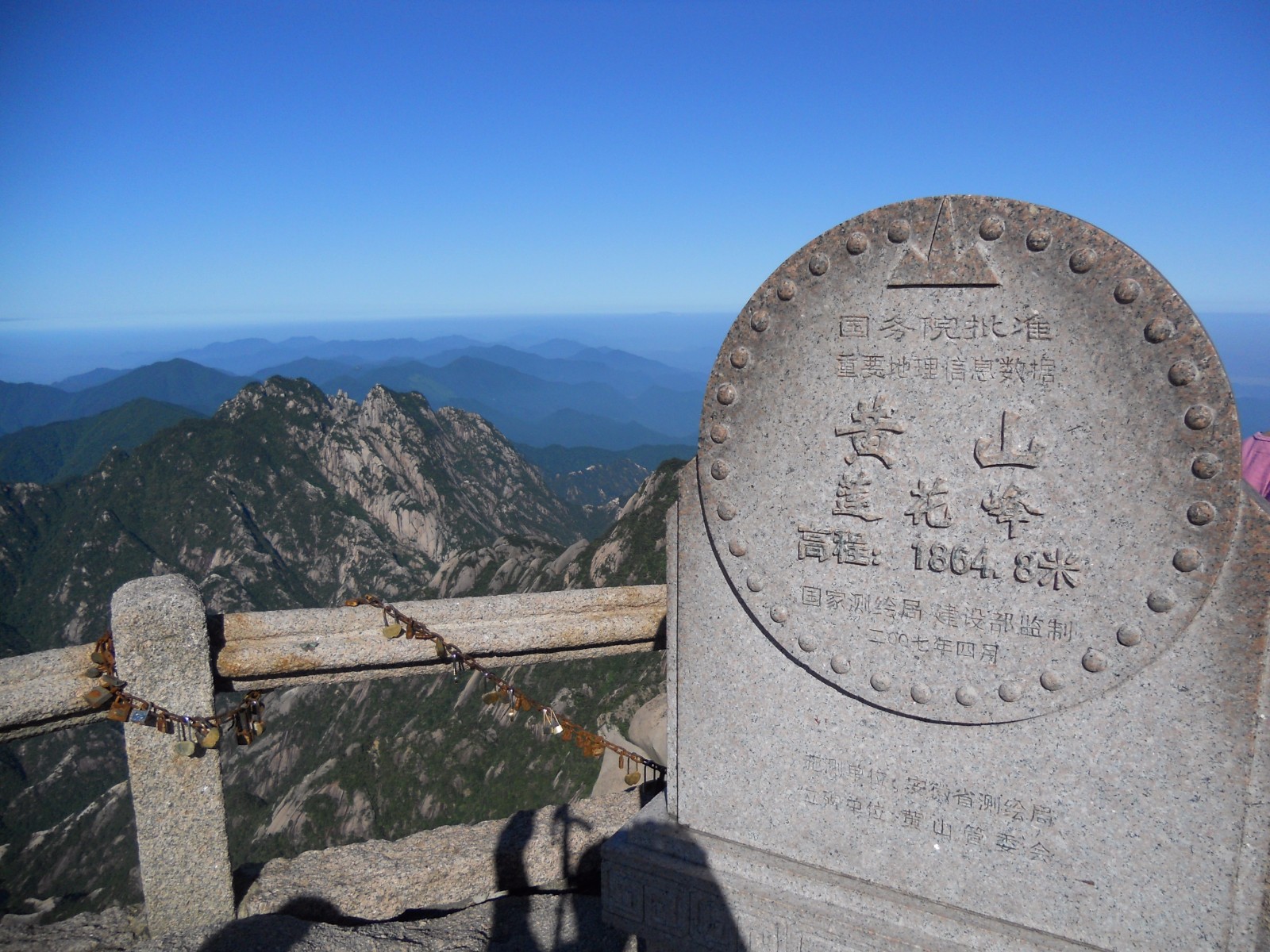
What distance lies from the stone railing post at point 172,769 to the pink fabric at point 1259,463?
→ 555cm

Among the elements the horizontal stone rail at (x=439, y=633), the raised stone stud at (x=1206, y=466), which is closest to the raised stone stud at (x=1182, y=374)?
the raised stone stud at (x=1206, y=466)

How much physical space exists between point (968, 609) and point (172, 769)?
388 centimetres

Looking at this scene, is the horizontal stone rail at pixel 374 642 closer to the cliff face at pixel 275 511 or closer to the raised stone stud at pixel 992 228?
the raised stone stud at pixel 992 228

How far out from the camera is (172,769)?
389 centimetres

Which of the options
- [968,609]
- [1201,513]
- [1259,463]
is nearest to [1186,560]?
[1201,513]

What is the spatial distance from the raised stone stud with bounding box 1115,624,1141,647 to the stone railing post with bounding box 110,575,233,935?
4051 millimetres

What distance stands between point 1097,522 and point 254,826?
70.7 feet

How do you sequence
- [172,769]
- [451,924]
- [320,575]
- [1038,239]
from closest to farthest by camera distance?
[1038,239] → [172,769] → [451,924] → [320,575]

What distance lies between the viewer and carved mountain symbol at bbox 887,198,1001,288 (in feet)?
9.82

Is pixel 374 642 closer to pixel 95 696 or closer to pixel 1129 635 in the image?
pixel 95 696

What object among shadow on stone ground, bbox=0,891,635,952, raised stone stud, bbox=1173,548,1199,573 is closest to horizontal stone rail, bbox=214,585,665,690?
shadow on stone ground, bbox=0,891,635,952

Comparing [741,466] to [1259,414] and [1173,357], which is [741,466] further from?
[1259,414]

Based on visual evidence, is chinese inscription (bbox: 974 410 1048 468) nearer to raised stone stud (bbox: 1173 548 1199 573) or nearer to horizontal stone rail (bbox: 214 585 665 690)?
raised stone stud (bbox: 1173 548 1199 573)

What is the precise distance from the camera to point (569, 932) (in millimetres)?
4367
